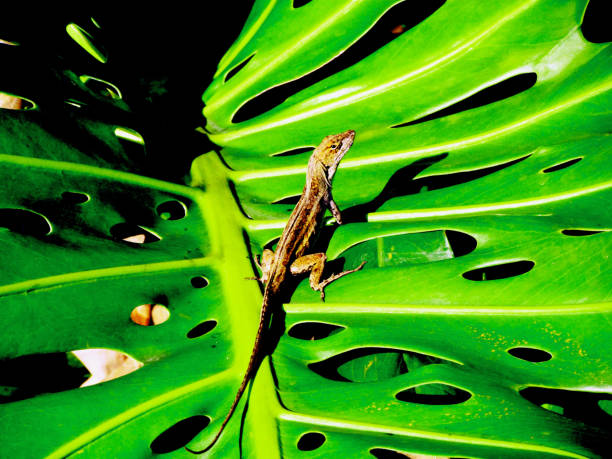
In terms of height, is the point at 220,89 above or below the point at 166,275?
above

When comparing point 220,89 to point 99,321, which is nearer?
point 99,321

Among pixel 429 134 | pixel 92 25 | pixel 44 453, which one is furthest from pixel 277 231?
pixel 92 25

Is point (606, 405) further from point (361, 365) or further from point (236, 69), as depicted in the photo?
point (236, 69)

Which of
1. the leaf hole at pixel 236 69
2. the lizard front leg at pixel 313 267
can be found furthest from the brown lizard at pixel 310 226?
the leaf hole at pixel 236 69

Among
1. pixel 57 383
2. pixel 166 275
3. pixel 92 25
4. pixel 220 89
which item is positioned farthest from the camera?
pixel 220 89

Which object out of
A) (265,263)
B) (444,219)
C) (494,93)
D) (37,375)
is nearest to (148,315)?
(37,375)

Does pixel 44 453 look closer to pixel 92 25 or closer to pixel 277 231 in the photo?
pixel 277 231
